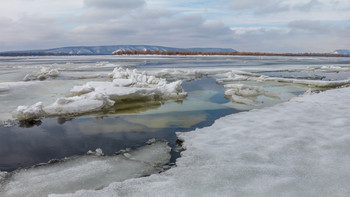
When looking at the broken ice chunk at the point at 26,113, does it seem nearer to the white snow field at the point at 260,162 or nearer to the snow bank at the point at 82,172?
the snow bank at the point at 82,172

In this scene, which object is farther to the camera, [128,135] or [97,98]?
[97,98]

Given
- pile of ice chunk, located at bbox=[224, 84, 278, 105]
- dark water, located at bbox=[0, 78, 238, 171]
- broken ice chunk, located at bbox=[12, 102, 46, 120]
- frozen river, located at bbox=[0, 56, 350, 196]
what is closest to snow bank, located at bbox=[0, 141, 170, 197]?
frozen river, located at bbox=[0, 56, 350, 196]

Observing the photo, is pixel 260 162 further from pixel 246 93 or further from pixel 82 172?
pixel 246 93

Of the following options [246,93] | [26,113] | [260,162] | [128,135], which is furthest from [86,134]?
[246,93]

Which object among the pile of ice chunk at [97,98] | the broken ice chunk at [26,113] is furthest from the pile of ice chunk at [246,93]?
the broken ice chunk at [26,113]

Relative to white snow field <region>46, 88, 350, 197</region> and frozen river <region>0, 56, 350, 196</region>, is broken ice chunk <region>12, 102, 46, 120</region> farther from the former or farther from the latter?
white snow field <region>46, 88, 350, 197</region>

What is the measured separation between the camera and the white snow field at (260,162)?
2467 millimetres

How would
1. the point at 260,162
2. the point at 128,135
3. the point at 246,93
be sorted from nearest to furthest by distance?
1. the point at 260,162
2. the point at 128,135
3. the point at 246,93

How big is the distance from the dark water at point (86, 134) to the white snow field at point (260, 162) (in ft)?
2.09

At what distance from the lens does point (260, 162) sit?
3.08 m

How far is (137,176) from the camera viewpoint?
9.86 feet

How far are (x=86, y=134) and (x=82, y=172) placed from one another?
1.72 m

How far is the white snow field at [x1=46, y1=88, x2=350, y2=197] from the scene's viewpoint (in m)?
2.47

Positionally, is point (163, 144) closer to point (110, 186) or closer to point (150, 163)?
point (150, 163)
